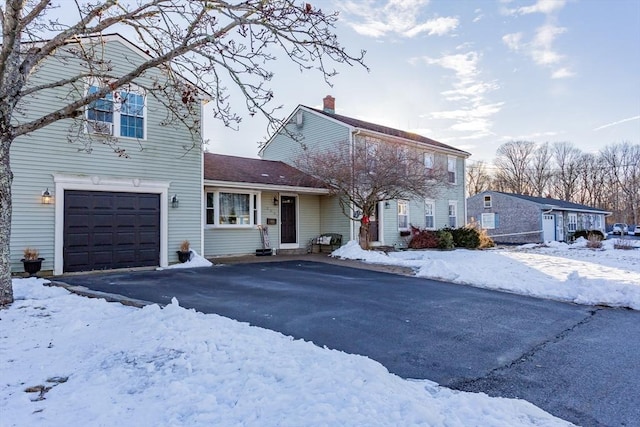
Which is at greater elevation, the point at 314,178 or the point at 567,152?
the point at 567,152

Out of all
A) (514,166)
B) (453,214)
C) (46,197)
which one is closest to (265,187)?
(46,197)

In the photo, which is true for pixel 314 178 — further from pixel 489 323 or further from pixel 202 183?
pixel 489 323

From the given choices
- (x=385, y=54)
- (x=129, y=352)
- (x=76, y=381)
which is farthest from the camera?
(x=385, y=54)

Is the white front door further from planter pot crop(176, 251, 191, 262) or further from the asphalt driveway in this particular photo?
planter pot crop(176, 251, 191, 262)

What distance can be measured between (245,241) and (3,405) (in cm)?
1190

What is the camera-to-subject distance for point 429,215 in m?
20.0

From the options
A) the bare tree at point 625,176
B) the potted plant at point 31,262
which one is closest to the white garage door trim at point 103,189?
the potted plant at point 31,262

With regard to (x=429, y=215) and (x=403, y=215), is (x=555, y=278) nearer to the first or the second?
(x=403, y=215)

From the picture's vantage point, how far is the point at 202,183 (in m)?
12.2

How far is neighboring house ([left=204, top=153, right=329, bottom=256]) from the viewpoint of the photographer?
13781 mm

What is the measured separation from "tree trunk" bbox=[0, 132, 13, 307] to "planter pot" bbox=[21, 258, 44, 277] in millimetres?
3505

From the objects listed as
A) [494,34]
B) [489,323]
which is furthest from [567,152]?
[489,323]

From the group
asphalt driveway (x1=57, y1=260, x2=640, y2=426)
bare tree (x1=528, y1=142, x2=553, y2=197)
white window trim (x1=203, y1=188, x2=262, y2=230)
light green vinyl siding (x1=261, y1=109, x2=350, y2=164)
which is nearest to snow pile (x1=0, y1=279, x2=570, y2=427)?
asphalt driveway (x1=57, y1=260, x2=640, y2=426)

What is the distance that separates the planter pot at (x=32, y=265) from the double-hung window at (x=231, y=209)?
5419 mm
